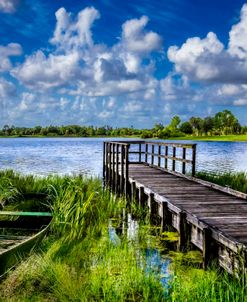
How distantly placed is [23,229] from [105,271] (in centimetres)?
293

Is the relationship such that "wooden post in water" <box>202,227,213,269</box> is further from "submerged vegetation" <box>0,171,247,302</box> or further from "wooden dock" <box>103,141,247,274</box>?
"submerged vegetation" <box>0,171,247,302</box>

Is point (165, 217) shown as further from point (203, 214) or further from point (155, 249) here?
point (203, 214)

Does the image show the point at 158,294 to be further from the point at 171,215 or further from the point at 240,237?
the point at 171,215

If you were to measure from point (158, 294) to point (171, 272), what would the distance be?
1.49m

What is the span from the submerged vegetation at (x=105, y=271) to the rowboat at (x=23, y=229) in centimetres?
18

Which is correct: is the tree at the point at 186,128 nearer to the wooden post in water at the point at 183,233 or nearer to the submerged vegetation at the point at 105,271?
the submerged vegetation at the point at 105,271

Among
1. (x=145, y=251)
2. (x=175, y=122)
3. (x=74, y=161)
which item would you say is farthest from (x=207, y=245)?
(x=175, y=122)

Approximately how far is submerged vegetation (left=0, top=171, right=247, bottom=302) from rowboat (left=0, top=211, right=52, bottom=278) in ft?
0.59

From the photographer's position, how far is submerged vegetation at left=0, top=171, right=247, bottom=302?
4.45m

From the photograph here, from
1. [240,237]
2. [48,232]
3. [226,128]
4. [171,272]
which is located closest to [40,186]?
[48,232]

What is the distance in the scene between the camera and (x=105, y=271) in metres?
4.91

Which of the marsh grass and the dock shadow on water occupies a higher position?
the marsh grass

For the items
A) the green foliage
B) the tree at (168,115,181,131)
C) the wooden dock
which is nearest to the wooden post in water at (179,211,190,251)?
the wooden dock

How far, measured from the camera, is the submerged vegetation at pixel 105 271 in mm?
4453
